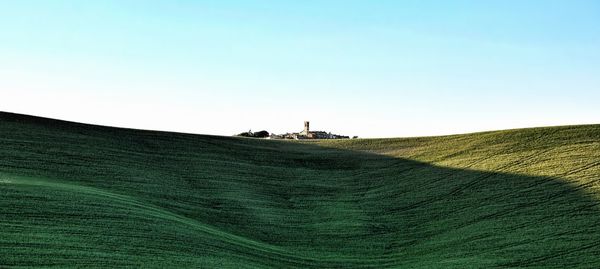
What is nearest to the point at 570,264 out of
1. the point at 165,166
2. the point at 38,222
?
the point at 38,222

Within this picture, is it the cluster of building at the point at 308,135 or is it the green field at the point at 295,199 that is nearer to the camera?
the green field at the point at 295,199

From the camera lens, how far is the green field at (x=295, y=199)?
301 inches

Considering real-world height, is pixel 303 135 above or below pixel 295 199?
above

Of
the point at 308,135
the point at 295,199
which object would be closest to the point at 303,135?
the point at 308,135

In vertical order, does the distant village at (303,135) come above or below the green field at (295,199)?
above

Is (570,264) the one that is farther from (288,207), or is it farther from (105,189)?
(105,189)

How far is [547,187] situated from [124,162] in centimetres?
652

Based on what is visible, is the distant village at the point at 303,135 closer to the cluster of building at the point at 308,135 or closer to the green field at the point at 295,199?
the cluster of building at the point at 308,135

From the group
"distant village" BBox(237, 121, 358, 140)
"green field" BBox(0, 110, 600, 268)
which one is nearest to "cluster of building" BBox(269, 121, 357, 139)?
"distant village" BBox(237, 121, 358, 140)

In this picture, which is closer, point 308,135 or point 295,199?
point 295,199

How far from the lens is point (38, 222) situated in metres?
7.57

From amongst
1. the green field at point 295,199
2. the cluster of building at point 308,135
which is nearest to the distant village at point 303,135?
the cluster of building at point 308,135

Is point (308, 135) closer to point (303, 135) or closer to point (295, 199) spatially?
point (303, 135)

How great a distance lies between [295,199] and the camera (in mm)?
11125
